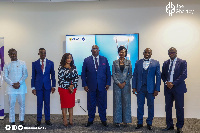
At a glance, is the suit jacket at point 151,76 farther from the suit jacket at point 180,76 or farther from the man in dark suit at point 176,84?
the suit jacket at point 180,76

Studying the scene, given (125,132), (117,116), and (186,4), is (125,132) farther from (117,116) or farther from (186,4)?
(186,4)

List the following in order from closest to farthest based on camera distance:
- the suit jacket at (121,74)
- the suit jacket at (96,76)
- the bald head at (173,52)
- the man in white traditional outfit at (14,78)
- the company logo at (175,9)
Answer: the bald head at (173,52) < the suit jacket at (121,74) < the suit jacket at (96,76) < the man in white traditional outfit at (14,78) < the company logo at (175,9)

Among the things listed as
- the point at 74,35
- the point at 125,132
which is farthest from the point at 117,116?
the point at 74,35

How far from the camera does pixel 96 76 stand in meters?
4.36

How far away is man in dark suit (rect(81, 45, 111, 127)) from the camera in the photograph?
435 cm

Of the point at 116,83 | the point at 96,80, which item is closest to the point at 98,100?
the point at 96,80

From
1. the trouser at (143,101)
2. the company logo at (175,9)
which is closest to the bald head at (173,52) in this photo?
the trouser at (143,101)

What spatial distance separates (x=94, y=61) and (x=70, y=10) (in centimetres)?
181

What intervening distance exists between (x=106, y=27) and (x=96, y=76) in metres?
1.59

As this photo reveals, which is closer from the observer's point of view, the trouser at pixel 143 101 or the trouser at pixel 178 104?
the trouser at pixel 178 104

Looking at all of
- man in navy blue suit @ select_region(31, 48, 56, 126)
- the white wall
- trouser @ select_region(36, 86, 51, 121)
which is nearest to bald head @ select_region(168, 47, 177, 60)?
the white wall

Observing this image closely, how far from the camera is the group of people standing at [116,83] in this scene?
13.3 ft

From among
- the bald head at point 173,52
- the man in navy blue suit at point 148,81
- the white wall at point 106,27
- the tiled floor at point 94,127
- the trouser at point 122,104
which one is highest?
the white wall at point 106,27

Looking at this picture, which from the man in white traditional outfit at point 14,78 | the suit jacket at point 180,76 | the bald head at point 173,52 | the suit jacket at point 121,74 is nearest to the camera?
the suit jacket at point 180,76
